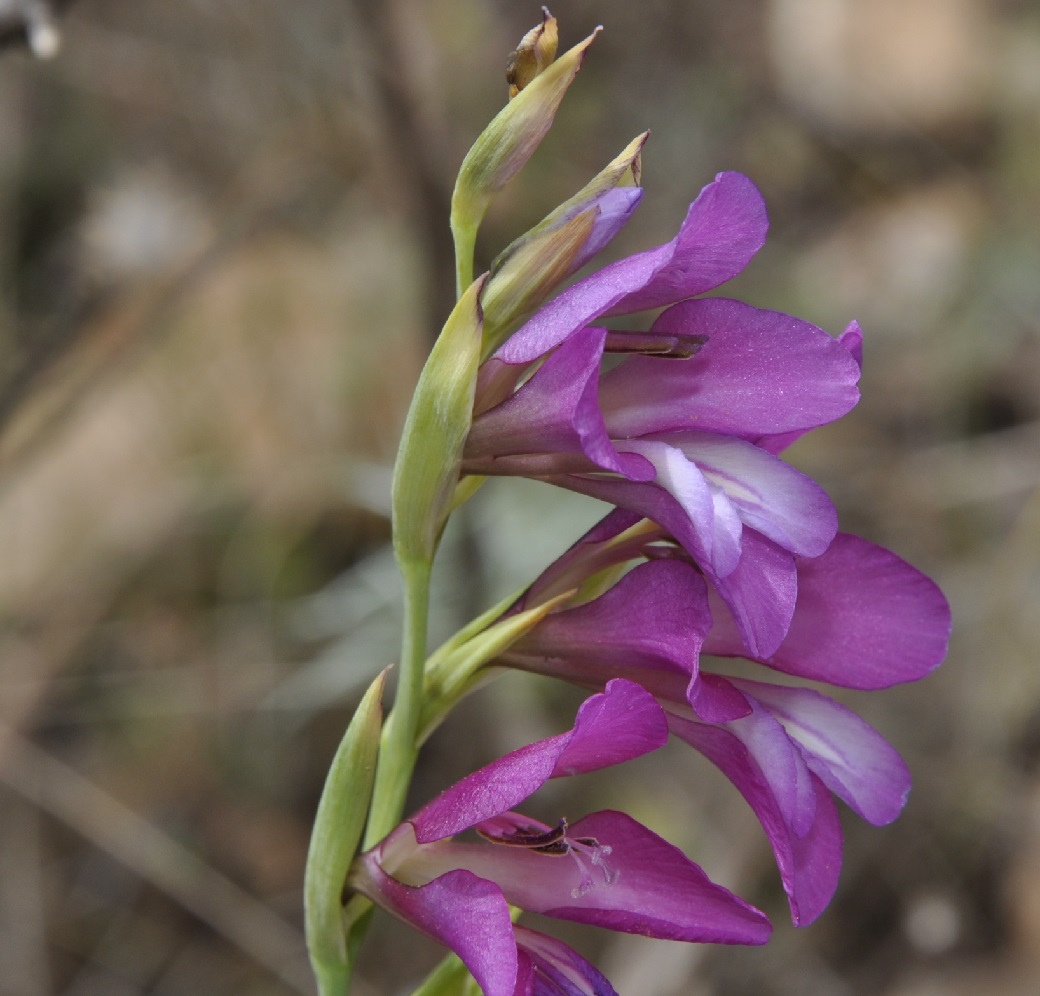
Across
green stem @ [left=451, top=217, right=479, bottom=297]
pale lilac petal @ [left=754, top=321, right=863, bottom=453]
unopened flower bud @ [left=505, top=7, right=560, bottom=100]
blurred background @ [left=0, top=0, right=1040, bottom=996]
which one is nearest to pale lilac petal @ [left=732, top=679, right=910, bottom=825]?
pale lilac petal @ [left=754, top=321, right=863, bottom=453]

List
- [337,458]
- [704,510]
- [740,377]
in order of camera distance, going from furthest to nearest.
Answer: [337,458]
[740,377]
[704,510]

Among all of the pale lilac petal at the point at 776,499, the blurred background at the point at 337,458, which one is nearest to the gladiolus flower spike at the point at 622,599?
the pale lilac petal at the point at 776,499

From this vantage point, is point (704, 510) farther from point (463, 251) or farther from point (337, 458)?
point (337, 458)

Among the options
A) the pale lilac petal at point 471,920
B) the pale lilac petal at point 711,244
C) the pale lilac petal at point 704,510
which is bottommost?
the pale lilac petal at point 471,920

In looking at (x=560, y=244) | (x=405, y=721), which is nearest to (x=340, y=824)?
(x=405, y=721)

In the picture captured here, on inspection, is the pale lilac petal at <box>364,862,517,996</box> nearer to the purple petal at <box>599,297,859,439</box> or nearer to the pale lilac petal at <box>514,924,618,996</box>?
the pale lilac petal at <box>514,924,618,996</box>

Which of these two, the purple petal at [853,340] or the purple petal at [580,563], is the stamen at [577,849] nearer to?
the purple petal at [580,563]
